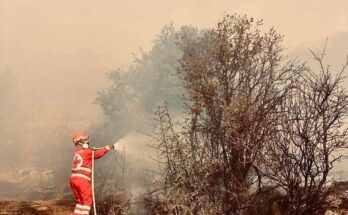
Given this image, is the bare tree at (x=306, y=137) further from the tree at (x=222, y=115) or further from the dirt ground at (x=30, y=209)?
the dirt ground at (x=30, y=209)

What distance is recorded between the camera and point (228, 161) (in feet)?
61.9

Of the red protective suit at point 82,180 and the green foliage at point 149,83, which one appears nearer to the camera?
the red protective suit at point 82,180

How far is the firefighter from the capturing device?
Answer: 10930 mm

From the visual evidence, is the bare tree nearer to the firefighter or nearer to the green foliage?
Answer: the firefighter

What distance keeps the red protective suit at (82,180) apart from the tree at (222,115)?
4.12 meters

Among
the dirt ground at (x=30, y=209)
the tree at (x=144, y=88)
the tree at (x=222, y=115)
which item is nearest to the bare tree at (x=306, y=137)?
the tree at (x=222, y=115)

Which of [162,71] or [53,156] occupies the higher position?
[162,71]

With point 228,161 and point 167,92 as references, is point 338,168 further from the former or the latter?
point 228,161

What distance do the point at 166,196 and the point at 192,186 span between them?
3.50 ft

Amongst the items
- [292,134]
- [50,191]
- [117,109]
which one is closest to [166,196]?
[292,134]

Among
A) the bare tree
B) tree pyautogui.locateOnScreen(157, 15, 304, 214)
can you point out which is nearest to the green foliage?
tree pyautogui.locateOnScreen(157, 15, 304, 214)

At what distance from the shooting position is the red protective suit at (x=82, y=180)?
10922 millimetres

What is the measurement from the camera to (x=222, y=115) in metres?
20.0

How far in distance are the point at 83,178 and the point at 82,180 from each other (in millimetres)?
64
